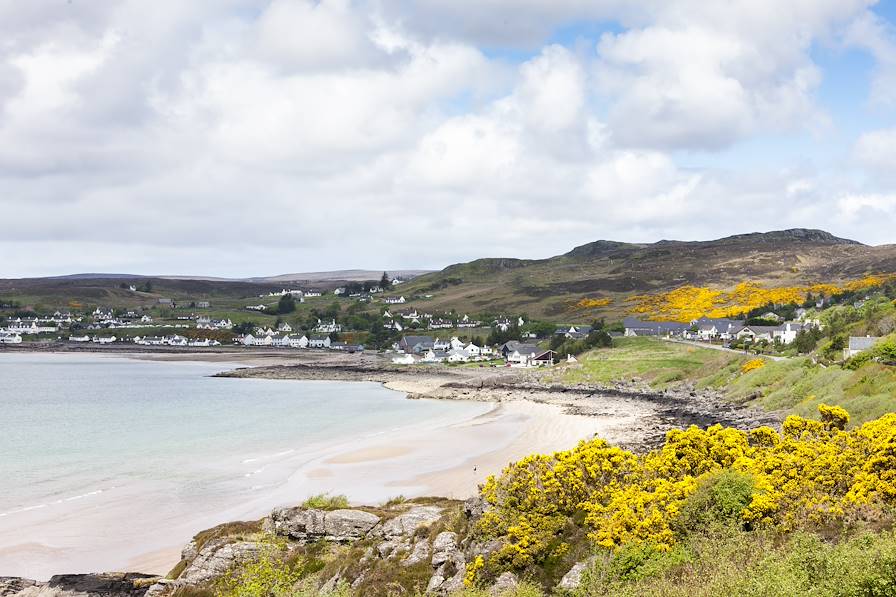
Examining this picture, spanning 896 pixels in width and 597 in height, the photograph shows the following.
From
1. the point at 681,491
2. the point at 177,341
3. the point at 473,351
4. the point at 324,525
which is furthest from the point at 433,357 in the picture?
the point at 681,491

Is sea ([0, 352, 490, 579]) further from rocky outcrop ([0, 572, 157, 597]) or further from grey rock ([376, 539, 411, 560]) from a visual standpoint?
grey rock ([376, 539, 411, 560])

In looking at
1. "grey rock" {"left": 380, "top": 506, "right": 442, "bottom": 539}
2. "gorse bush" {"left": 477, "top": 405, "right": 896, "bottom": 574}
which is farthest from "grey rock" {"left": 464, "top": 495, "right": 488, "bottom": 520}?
"grey rock" {"left": 380, "top": 506, "right": 442, "bottom": 539}

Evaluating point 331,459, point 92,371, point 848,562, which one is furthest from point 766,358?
point 92,371

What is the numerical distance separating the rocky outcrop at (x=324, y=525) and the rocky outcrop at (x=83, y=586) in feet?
14.9

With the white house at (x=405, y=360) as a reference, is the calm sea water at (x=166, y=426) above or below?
above

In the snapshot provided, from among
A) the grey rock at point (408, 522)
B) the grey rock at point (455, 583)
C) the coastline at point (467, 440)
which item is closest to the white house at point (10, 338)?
the coastline at point (467, 440)

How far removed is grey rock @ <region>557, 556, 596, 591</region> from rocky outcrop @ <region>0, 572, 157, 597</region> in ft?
44.2

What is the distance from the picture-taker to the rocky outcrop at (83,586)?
22.1 metres

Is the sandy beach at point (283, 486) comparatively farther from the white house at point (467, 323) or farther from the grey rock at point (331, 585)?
the white house at point (467, 323)

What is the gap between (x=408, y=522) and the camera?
20.5m

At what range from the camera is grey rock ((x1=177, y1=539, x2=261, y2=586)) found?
20062 mm

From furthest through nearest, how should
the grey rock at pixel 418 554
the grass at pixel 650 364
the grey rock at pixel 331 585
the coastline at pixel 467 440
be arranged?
the grass at pixel 650 364
the coastline at pixel 467 440
the grey rock at pixel 418 554
the grey rock at pixel 331 585

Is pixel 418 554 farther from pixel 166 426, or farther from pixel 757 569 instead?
pixel 166 426

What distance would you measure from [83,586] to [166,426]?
37.6m
